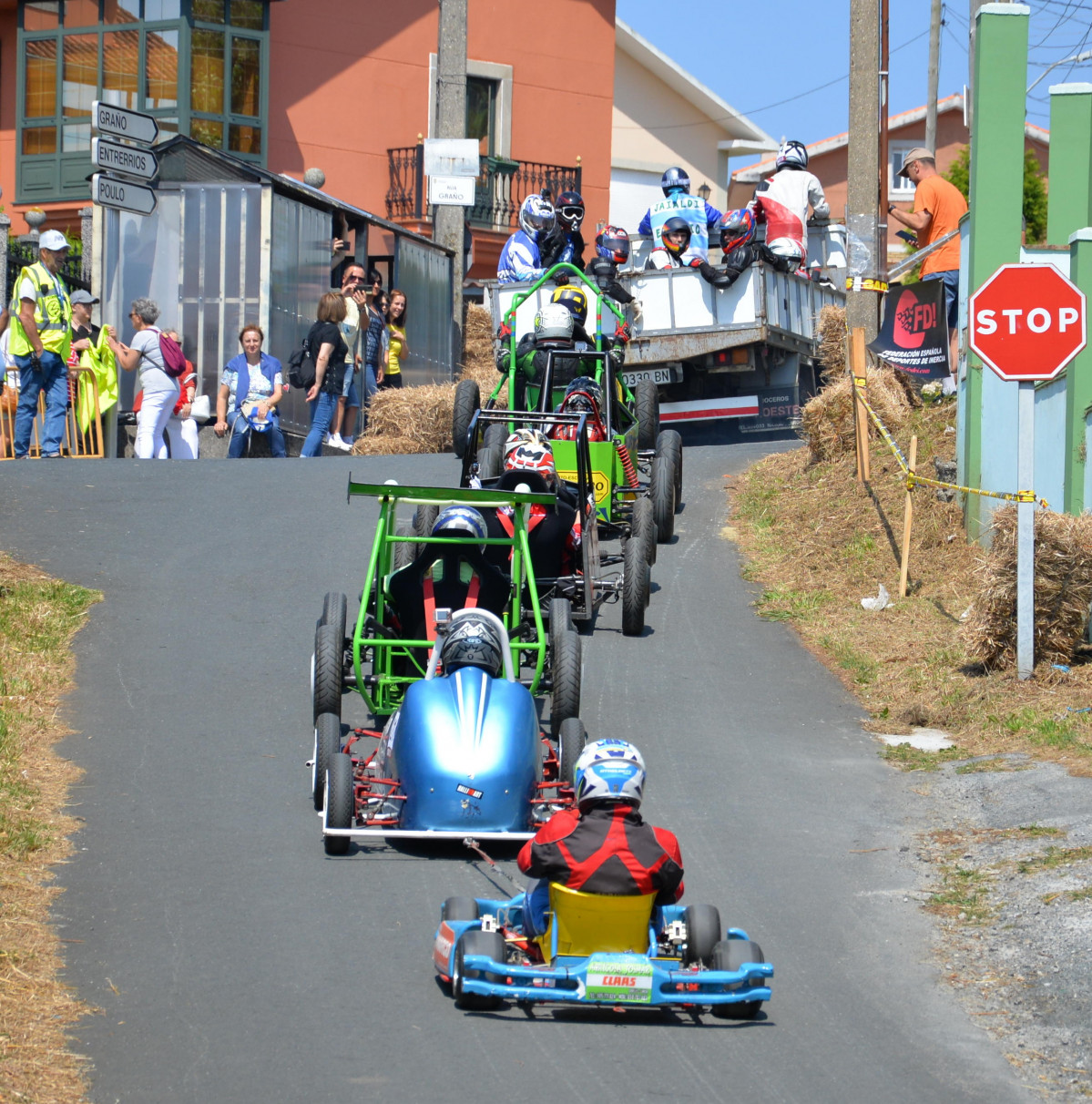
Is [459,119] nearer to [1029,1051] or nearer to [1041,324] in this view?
[1041,324]

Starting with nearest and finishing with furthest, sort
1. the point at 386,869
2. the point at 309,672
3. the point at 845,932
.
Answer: the point at 845,932, the point at 386,869, the point at 309,672

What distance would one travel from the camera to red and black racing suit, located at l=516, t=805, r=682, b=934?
19.7ft

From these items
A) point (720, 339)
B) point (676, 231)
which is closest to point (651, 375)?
point (720, 339)

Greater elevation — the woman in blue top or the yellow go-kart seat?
the woman in blue top

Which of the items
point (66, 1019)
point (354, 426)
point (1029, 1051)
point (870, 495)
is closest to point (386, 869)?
point (66, 1019)

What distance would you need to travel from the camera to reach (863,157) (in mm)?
16344

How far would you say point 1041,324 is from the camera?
10.6 meters

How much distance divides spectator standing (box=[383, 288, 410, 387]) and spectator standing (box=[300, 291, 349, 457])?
7.29 ft

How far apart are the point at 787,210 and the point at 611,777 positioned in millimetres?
15843

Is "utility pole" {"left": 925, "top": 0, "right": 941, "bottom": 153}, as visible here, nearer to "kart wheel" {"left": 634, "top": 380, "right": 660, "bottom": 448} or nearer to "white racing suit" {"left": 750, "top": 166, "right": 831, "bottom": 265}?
"white racing suit" {"left": 750, "top": 166, "right": 831, "bottom": 265}

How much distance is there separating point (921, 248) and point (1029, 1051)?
12097 millimetres

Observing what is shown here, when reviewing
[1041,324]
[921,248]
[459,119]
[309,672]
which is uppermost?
[459,119]

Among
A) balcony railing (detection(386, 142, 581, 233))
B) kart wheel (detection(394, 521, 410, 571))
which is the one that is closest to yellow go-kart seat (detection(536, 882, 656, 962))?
kart wheel (detection(394, 521, 410, 571))

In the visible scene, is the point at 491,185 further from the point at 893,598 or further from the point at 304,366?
the point at 893,598
